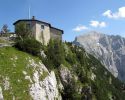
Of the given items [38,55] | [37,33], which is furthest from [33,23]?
[38,55]

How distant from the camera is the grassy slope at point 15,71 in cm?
6606

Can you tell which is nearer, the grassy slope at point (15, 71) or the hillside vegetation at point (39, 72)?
the grassy slope at point (15, 71)

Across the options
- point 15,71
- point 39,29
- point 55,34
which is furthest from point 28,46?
point 55,34

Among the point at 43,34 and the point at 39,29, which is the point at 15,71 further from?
the point at 43,34

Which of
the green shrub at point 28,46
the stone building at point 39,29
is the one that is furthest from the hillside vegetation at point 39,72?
the stone building at point 39,29

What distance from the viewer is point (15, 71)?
70438 mm

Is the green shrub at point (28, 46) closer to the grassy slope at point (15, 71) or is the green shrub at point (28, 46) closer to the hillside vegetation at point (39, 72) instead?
the hillside vegetation at point (39, 72)

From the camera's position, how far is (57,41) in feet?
341

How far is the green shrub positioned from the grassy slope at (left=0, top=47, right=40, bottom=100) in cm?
387

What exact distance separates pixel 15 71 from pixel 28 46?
46.7 ft

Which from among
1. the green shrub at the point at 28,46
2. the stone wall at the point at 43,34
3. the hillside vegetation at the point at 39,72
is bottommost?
the hillside vegetation at the point at 39,72

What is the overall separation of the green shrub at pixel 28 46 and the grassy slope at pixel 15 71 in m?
3.87

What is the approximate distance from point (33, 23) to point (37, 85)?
29.6 metres

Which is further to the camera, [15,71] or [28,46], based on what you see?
[28,46]
